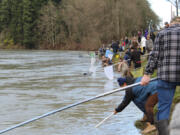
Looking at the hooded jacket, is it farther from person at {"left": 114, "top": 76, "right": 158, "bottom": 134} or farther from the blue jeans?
the blue jeans

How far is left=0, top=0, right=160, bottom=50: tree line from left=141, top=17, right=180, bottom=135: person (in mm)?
53068

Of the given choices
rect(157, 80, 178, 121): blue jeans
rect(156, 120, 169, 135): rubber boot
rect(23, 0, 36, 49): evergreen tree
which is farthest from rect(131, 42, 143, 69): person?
rect(23, 0, 36, 49): evergreen tree

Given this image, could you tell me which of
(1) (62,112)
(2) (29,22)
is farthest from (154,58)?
(2) (29,22)

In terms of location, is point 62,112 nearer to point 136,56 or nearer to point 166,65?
point 166,65

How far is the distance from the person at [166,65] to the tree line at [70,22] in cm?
5307

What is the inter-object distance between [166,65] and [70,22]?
87.3 m

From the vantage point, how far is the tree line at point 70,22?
68.7 metres

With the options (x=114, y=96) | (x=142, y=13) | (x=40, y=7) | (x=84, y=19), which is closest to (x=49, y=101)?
(x=114, y=96)

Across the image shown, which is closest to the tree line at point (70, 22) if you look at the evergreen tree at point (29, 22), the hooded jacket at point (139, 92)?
the evergreen tree at point (29, 22)

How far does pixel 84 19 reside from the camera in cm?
8244

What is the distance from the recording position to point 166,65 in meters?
5.47

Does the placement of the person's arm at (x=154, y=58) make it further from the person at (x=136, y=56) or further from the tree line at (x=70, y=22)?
the tree line at (x=70, y=22)

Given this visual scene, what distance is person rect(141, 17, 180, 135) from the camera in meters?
5.43

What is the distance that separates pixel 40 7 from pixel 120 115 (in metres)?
96.2
